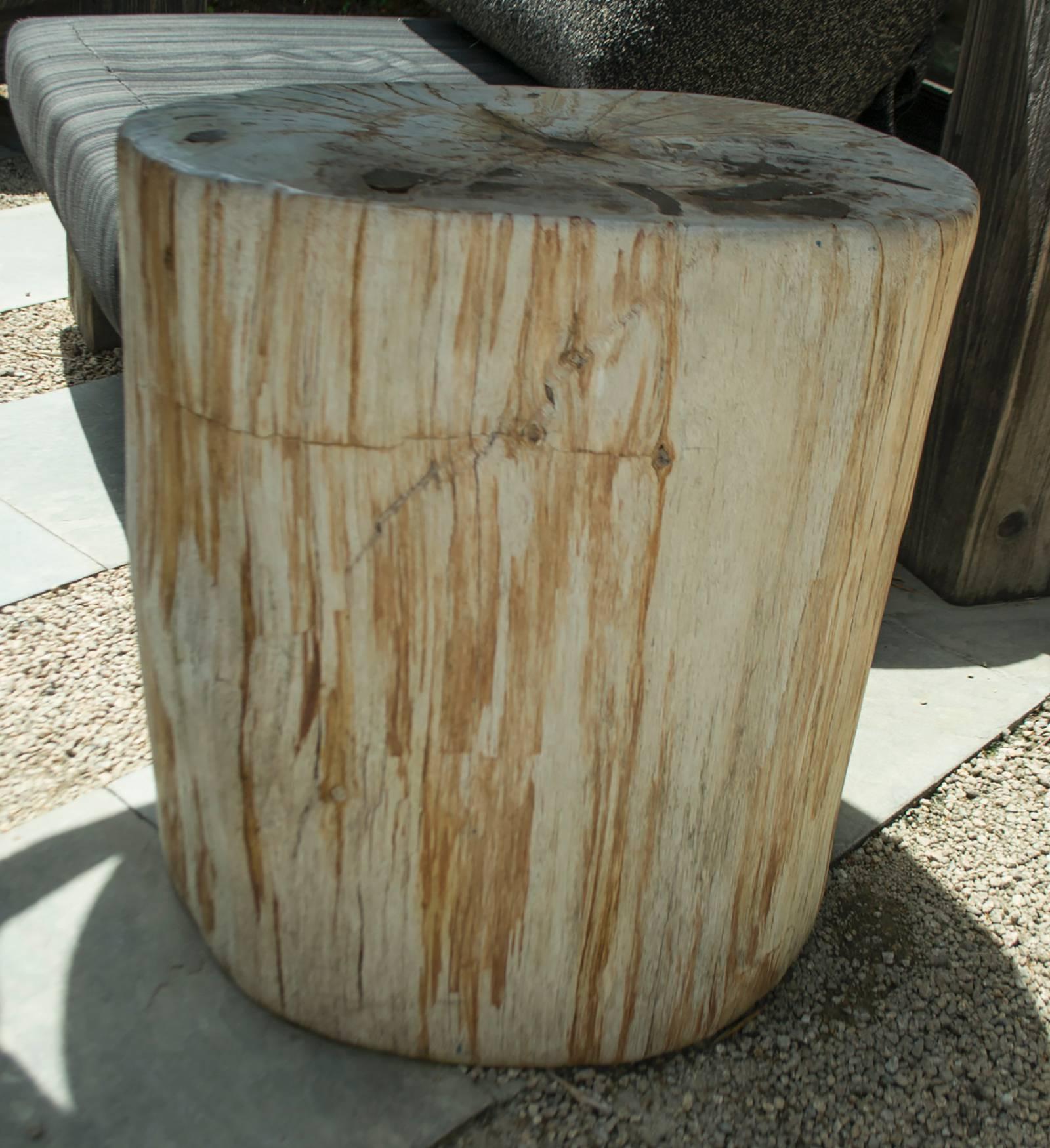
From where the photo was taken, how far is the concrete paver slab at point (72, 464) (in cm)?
237

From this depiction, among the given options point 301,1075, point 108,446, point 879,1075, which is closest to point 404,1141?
point 301,1075

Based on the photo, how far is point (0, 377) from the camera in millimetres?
2980

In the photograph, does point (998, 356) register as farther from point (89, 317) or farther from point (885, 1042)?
point (89, 317)

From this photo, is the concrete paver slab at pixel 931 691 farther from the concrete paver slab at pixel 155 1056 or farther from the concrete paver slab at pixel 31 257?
the concrete paver slab at pixel 31 257

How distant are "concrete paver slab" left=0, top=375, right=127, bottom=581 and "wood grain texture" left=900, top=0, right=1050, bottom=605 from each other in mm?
1609

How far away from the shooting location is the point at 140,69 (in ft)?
9.08

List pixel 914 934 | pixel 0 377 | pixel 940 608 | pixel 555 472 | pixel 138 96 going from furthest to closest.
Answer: pixel 0 377, pixel 138 96, pixel 940 608, pixel 914 934, pixel 555 472

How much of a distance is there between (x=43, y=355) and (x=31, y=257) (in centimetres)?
80

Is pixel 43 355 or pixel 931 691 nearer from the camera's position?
pixel 931 691

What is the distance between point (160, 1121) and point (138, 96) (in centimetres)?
213

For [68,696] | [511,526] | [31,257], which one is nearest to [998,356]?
[511,526]

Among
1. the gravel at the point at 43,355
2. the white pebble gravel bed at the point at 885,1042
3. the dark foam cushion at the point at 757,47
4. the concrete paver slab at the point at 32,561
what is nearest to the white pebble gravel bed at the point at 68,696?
the concrete paver slab at the point at 32,561

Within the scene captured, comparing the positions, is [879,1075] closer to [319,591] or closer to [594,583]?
[594,583]

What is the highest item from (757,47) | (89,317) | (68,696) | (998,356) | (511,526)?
(757,47)
